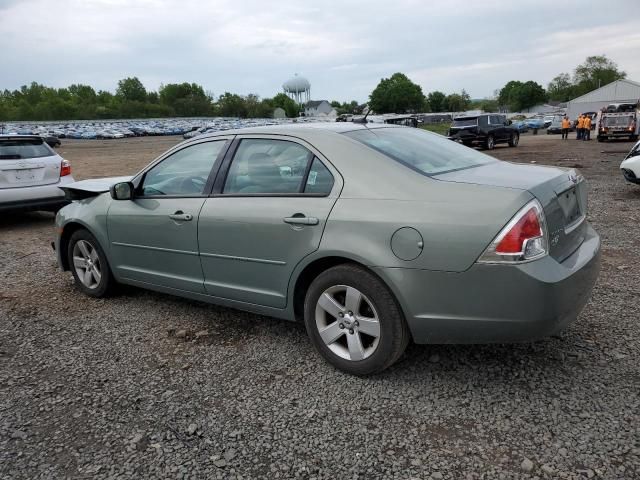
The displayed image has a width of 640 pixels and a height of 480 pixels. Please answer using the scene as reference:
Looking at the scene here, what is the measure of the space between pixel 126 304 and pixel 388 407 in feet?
9.46

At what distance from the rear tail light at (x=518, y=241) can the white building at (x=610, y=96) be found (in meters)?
94.3

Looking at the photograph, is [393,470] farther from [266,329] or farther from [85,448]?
[266,329]

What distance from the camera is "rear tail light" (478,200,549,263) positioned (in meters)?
2.73

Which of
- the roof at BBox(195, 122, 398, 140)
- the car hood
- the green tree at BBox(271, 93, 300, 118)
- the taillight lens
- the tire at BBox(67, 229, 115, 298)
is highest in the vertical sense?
the green tree at BBox(271, 93, 300, 118)

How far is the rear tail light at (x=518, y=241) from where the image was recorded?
8.95 ft

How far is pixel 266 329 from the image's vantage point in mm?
4195

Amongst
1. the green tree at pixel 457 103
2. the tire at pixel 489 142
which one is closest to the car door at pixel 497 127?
the tire at pixel 489 142

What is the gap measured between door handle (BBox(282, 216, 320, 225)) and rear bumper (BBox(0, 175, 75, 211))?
6014mm

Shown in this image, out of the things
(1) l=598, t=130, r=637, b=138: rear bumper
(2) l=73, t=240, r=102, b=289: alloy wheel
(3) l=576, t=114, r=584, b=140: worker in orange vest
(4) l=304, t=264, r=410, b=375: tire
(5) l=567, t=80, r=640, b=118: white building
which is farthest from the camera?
(5) l=567, t=80, r=640, b=118: white building

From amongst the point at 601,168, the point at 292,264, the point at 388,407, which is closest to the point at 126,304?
the point at 292,264

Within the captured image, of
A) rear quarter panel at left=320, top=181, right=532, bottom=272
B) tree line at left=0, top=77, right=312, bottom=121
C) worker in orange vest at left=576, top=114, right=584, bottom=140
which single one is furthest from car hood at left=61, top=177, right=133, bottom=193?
tree line at left=0, top=77, right=312, bottom=121

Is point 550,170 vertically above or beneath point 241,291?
above

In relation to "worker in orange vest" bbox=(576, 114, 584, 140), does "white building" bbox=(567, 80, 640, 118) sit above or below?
above

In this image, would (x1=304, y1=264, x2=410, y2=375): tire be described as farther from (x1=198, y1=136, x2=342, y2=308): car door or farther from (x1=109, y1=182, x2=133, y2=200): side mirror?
(x1=109, y1=182, x2=133, y2=200): side mirror
